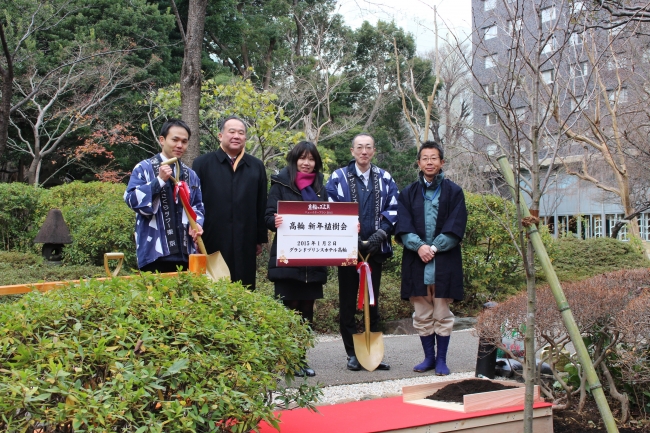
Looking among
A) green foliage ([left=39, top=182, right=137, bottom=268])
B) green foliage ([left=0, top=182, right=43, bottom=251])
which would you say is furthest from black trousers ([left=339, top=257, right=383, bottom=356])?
green foliage ([left=0, top=182, right=43, bottom=251])

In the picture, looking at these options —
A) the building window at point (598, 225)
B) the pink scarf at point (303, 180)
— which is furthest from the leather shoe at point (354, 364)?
the building window at point (598, 225)

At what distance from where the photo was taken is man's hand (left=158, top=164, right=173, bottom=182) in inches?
161

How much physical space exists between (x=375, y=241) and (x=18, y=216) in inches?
344

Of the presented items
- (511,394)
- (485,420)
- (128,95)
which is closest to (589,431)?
(511,394)

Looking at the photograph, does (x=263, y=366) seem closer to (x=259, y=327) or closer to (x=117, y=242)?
(x=259, y=327)

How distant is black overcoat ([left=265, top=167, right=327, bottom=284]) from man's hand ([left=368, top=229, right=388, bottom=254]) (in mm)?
444

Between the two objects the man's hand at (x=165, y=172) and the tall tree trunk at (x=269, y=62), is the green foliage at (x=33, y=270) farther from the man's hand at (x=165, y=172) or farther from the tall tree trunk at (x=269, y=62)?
the tall tree trunk at (x=269, y=62)

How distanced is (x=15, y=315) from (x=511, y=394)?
2635 mm

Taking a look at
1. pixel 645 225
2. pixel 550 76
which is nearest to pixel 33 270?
pixel 550 76

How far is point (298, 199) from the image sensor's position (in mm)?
5152

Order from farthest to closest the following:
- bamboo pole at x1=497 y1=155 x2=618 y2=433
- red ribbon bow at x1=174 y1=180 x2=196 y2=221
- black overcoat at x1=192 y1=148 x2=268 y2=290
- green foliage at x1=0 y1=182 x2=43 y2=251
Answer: green foliage at x1=0 y1=182 x2=43 y2=251
black overcoat at x1=192 y1=148 x2=268 y2=290
red ribbon bow at x1=174 y1=180 x2=196 y2=221
bamboo pole at x1=497 y1=155 x2=618 y2=433

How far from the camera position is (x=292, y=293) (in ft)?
16.5

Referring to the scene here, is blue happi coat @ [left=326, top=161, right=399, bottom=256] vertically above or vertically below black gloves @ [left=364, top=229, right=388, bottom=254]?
above

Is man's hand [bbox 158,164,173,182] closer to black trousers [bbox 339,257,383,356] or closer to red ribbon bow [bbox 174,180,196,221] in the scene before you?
red ribbon bow [bbox 174,180,196,221]
